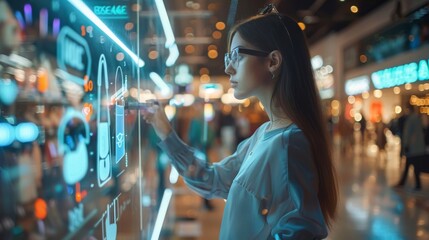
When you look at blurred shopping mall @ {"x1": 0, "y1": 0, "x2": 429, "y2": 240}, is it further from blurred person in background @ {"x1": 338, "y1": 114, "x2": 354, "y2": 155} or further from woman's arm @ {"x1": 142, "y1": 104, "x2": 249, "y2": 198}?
blurred person in background @ {"x1": 338, "y1": 114, "x2": 354, "y2": 155}

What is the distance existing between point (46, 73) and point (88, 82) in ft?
0.76

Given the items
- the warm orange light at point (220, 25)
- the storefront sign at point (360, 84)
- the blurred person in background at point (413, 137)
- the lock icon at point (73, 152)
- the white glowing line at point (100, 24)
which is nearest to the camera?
the lock icon at point (73, 152)

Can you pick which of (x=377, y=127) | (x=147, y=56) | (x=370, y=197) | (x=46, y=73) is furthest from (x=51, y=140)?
(x=370, y=197)

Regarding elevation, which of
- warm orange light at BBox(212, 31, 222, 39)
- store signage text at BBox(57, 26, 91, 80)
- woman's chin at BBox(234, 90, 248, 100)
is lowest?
woman's chin at BBox(234, 90, 248, 100)

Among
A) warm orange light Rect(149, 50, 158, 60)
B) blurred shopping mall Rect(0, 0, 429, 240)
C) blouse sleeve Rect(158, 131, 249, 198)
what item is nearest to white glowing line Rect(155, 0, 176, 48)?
blurred shopping mall Rect(0, 0, 429, 240)

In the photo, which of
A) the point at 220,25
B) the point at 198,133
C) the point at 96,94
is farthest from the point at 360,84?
the point at 96,94

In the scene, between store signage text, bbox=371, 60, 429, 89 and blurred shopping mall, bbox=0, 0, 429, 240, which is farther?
store signage text, bbox=371, 60, 429, 89

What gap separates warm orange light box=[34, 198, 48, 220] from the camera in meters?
0.67

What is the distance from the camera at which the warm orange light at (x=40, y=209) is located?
2.21 ft

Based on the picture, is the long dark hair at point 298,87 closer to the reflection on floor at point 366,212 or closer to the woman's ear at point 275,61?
the woman's ear at point 275,61

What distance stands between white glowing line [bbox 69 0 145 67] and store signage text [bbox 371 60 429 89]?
58.0 inches

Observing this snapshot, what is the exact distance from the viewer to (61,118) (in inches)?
29.8

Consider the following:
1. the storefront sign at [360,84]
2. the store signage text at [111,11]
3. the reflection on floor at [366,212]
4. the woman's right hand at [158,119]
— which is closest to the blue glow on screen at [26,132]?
the store signage text at [111,11]

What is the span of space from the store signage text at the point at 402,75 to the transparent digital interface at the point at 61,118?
1.62m
